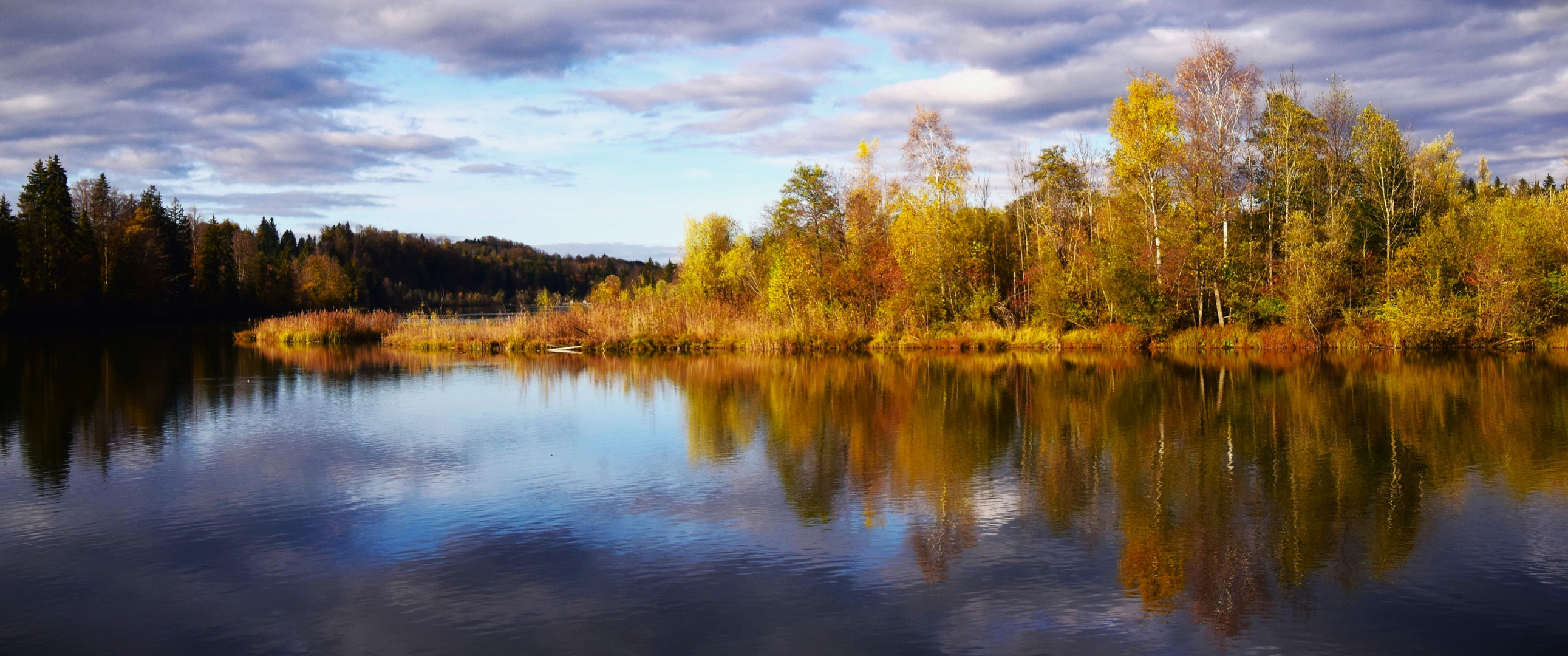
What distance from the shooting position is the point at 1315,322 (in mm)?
31984

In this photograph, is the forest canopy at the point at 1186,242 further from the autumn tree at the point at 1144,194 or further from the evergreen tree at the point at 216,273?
the evergreen tree at the point at 216,273

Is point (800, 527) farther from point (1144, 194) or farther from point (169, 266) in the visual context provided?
point (169, 266)

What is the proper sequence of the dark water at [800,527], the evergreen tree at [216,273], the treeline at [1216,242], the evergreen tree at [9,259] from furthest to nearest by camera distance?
the evergreen tree at [216,273] → the evergreen tree at [9,259] → the treeline at [1216,242] → the dark water at [800,527]

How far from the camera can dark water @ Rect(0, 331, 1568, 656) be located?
6.41m

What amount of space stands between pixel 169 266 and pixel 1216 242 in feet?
233

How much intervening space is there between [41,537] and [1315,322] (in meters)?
33.5

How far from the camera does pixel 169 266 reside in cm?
7119

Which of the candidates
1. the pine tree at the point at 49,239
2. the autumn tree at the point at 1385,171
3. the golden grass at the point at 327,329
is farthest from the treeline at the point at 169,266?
the autumn tree at the point at 1385,171

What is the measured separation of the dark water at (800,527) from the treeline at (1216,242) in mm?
13411

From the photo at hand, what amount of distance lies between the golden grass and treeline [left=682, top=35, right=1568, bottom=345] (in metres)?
19.4

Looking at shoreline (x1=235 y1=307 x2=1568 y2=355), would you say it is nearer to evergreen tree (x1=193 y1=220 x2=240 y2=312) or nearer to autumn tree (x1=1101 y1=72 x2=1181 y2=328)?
autumn tree (x1=1101 y1=72 x2=1181 y2=328)

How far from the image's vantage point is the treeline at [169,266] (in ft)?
185

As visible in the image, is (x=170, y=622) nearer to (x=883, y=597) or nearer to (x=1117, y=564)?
(x=883, y=597)

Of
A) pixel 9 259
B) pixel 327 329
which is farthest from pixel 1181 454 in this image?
pixel 9 259
